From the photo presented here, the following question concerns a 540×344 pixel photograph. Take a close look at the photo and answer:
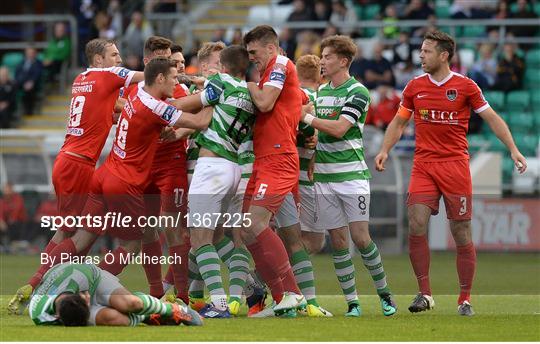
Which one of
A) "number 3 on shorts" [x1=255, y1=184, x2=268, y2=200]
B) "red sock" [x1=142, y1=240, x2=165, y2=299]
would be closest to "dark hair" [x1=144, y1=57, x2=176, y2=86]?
"number 3 on shorts" [x1=255, y1=184, x2=268, y2=200]

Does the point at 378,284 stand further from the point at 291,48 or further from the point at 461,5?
the point at 461,5

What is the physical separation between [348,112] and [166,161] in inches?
68.0

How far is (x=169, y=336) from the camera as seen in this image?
9.43 metres

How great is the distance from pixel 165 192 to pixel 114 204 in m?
0.58

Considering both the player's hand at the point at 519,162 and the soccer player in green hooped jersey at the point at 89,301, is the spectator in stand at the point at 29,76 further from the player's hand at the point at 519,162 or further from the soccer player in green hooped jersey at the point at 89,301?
the soccer player in green hooped jersey at the point at 89,301

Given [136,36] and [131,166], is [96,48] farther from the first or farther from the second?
[136,36]

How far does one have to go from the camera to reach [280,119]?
36.9 ft

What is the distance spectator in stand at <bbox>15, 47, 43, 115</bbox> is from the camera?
26.3 meters

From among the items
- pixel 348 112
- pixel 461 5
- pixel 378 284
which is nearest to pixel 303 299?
pixel 378 284

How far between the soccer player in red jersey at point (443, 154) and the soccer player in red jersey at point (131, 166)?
2090mm

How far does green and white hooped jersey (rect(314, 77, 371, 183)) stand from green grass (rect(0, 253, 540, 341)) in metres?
1.27

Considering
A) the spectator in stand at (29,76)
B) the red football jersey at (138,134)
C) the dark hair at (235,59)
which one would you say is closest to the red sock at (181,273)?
the red football jersey at (138,134)

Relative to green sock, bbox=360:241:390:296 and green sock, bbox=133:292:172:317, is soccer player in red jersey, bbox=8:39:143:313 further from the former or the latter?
green sock, bbox=360:241:390:296

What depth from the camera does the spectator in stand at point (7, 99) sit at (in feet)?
84.2
